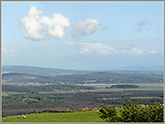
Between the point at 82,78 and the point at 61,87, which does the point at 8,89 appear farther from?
the point at 82,78

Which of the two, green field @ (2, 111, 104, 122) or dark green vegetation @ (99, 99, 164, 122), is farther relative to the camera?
green field @ (2, 111, 104, 122)

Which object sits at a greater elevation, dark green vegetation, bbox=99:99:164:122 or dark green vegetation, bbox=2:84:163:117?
dark green vegetation, bbox=99:99:164:122

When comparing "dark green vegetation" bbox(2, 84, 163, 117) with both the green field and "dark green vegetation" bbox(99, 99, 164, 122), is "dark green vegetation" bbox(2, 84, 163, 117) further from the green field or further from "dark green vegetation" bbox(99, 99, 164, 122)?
"dark green vegetation" bbox(99, 99, 164, 122)

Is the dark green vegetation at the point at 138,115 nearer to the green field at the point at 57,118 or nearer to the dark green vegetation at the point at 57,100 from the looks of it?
the green field at the point at 57,118

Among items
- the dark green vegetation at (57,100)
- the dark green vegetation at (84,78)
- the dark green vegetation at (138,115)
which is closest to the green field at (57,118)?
the dark green vegetation at (138,115)

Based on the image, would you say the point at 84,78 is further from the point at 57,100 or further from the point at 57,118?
the point at 57,118

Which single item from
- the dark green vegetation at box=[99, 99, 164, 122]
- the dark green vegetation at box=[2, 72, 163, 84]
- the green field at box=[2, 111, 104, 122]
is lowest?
the dark green vegetation at box=[2, 72, 163, 84]

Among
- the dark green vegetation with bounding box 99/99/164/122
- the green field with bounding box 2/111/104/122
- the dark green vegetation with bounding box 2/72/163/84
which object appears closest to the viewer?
the dark green vegetation with bounding box 99/99/164/122

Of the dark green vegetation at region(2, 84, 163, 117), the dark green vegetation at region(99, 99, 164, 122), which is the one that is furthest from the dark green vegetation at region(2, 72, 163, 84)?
the dark green vegetation at region(99, 99, 164, 122)

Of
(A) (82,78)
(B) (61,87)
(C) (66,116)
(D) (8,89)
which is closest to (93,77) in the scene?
(A) (82,78)

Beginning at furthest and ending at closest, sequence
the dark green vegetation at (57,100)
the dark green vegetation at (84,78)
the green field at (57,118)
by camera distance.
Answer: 1. the dark green vegetation at (84,78)
2. the dark green vegetation at (57,100)
3. the green field at (57,118)

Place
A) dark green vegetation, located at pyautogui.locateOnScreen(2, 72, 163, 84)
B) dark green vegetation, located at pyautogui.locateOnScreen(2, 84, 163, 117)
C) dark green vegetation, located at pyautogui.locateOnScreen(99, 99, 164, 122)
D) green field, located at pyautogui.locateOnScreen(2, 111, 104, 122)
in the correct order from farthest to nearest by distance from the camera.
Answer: dark green vegetation, located at pyautogui.locateOnScreen(2, 72, 163, 84) → dark green vegetation, located at pyautogui.locateOnScreen(2, 84, 163, 117) → green field, located at pyautogui.locateOnScreen(2, 111, 104, 122) → dark green vegetation, located at pyautogui.locateOnScreen(99, 99, 164, 122)
